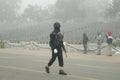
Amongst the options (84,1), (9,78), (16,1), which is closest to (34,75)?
(9,78)

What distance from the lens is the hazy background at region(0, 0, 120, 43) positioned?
5979cm

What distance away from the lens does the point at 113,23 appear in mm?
64000

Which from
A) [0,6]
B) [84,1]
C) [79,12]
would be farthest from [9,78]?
[0,6]

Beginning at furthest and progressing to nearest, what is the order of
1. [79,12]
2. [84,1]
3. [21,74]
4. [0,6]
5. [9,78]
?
1. [0,6]
2. [84,1]
3. [79,12]
4. [21,74]
5. [9,78]

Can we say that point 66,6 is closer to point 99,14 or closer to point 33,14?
point 99,14

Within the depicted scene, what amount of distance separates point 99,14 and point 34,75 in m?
83.7

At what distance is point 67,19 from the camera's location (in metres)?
84.8

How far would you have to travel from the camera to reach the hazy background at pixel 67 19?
59787mm

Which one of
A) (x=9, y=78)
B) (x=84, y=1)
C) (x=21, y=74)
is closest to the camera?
(x=9, y=78)

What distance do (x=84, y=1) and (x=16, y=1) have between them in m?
44.3

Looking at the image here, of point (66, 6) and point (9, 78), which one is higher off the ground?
point (66, 6)

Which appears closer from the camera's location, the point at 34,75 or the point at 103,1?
the point at 34,75

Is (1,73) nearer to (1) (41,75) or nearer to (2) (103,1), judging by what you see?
(1) (41,75)

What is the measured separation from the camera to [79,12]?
3209 inches
